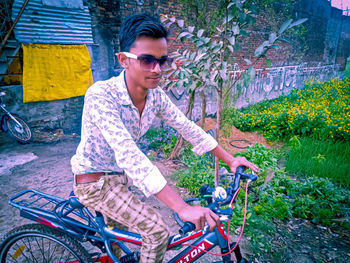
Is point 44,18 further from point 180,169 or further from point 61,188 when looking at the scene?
point 180,169

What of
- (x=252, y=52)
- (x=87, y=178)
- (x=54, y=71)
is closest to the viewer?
Answer: (x=87, y=178)

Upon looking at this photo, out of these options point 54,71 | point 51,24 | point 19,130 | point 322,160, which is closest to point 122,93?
point 322,160

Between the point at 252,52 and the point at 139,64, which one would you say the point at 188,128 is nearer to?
the point at 139,64

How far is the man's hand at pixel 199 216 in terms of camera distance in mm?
1172

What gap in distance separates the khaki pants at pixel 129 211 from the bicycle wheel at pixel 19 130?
4.72 m

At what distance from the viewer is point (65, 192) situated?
3.53m

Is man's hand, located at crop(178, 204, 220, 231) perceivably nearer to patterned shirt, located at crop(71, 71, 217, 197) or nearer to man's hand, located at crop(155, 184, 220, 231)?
man's hand, located at crop(155, 184, 220, 231)

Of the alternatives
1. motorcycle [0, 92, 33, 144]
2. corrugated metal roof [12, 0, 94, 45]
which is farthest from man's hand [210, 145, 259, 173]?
corrugated metal roof [12, 0, 94, 45]

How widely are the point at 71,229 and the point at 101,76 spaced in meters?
5.64

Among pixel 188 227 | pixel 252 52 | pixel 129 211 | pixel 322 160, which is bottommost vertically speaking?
pixel 322 160

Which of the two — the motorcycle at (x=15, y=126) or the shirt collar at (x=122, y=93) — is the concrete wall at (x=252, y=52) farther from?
the shirt collar at (x=122, y=93)

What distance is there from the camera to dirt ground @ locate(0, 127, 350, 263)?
2.69m

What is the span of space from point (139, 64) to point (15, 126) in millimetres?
5114

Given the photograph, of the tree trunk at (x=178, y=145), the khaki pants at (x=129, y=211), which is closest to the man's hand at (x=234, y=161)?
the khaki pants at (x=129, y=211)
